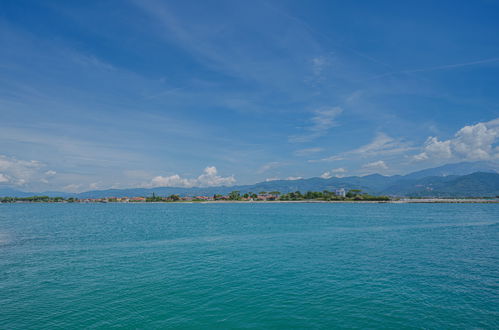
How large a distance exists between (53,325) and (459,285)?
85.6 ft

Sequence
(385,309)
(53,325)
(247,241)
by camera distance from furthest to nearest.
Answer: (247,241) → (385,309) → (53,325)

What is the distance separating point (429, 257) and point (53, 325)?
32.5 m

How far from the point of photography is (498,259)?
27844 mm

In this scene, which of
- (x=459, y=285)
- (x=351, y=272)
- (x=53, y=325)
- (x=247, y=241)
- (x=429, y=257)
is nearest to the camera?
(x=53, y=325)

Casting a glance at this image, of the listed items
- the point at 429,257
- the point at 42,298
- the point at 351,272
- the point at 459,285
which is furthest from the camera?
the point at 429,257

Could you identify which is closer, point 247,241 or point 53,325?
point 53,325

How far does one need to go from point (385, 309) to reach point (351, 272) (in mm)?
7312

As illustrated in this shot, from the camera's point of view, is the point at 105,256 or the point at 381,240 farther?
the point at 381,240

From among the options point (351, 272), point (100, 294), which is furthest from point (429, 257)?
point (100, 294)

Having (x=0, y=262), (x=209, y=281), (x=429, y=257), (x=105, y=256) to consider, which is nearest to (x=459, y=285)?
(x=429, y=257)

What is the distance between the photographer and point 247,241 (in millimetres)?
38906

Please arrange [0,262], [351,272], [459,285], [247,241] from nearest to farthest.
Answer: [459,285] < [351,272] < [0,262] < [247,241]

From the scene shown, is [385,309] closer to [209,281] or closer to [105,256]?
[209,281]

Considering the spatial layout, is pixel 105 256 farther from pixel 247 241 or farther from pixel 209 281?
pixel 247 241
